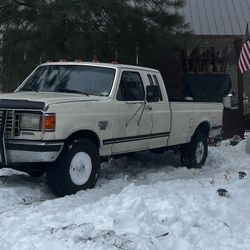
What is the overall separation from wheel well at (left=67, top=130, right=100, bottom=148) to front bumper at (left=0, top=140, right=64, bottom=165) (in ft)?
1.16

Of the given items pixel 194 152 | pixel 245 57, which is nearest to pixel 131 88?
pixel 194 152

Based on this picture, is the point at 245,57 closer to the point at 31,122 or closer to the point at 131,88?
the point at 131,88

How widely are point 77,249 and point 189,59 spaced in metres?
13.2

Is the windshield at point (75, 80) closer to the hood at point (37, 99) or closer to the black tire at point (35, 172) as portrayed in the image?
the hood at point (37, 99)

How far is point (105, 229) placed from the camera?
5562mm

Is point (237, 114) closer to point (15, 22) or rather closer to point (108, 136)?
point (15, 22)

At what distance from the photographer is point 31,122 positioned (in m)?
7.39

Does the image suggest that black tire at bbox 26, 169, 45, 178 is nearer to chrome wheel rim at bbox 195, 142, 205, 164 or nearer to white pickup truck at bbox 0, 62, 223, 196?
white pickup truck at bbox 0, 62, 223, 196

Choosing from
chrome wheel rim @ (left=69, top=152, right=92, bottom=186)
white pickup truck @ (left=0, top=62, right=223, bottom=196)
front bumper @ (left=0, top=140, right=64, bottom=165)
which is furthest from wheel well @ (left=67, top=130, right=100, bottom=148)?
front bumper @ (left=0, top=140, right=64, bottom=165)

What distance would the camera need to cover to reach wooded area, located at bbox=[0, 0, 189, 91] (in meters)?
12.4

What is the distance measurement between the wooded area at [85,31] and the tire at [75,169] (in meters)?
5.00

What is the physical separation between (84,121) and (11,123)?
0.97 metres

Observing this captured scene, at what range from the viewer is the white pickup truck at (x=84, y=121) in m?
7.37

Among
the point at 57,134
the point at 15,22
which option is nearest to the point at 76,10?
the point at 15,22
